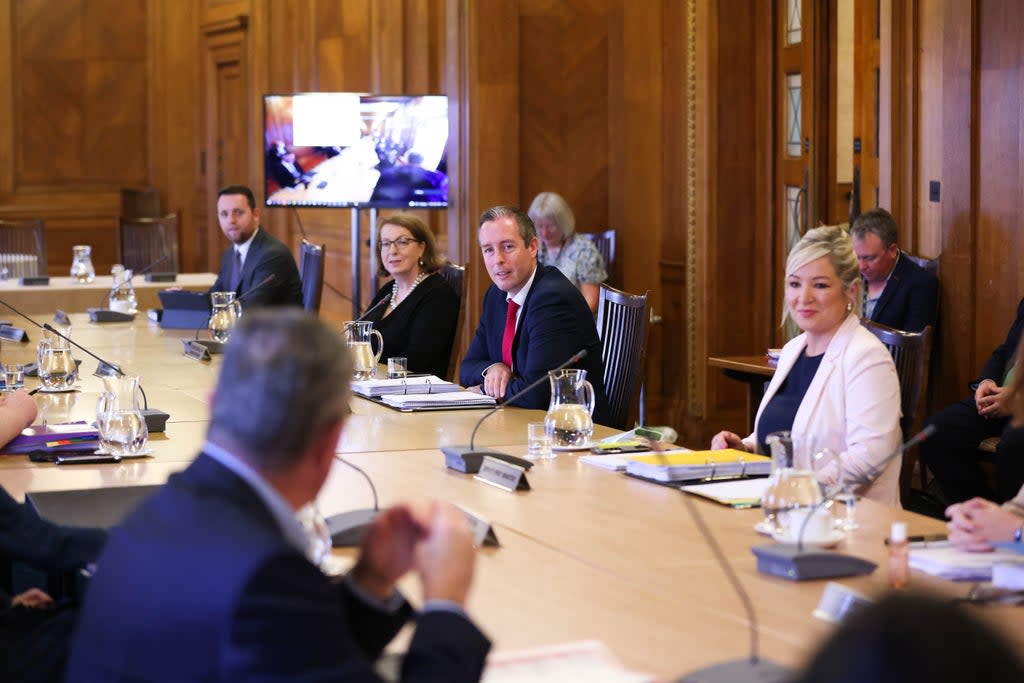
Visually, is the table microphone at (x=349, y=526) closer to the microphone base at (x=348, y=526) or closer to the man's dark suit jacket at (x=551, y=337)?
the microphone base at (x=348, y=526)

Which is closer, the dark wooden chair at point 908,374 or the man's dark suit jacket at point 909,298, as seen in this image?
the dark wooden chair at point 908,374

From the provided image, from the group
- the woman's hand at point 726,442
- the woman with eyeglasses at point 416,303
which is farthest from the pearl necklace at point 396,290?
the woman's hand at point 726,442

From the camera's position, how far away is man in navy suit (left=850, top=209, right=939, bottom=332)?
531 centimetres

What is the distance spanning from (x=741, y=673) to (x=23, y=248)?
28.6 feet

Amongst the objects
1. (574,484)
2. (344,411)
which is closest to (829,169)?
(574,484)

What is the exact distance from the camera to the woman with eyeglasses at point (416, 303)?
5.24 meters

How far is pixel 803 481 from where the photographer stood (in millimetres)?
2324

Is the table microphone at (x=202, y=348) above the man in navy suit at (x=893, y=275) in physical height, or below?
below

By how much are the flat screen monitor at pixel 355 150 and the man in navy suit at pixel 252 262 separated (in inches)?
28.8

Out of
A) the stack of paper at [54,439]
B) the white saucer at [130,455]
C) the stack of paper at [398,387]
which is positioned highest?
the stack of paper at [398,387]

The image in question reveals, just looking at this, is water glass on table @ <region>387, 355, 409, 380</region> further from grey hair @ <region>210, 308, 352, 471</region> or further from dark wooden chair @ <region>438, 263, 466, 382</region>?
grey hair @ <region>210, 308, 352, 471</region>

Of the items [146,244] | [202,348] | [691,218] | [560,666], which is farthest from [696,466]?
[146,244]

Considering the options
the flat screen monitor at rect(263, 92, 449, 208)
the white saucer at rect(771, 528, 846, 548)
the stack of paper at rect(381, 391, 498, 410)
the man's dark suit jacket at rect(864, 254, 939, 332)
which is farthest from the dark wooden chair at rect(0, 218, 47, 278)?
the white saucer at rect(771, 528, 846, 548)

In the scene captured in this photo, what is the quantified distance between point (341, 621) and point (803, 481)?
116 centimetres
